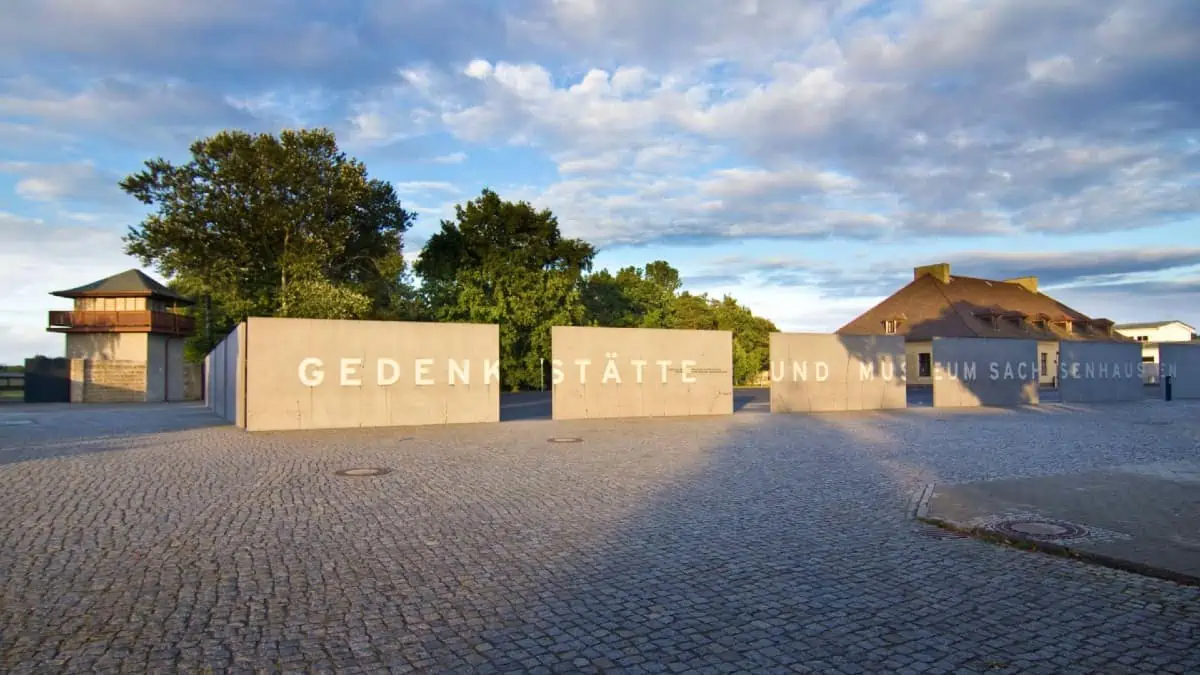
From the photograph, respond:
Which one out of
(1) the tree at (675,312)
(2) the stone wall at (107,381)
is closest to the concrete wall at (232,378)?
(2) the stone wall at (107,381)

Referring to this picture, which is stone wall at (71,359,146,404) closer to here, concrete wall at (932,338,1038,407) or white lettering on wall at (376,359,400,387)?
white lettering on wall at (376,359,400,387)

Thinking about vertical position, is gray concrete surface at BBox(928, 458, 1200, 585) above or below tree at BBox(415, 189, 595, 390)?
below

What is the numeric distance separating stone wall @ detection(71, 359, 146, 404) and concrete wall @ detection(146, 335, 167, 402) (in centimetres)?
33

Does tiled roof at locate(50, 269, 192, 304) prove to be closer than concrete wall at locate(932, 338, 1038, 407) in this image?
No

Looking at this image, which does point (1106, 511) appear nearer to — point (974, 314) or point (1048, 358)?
point (974, 314)

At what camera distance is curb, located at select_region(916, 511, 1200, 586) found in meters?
5.64

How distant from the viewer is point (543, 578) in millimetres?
5703

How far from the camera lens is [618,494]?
9391 mm

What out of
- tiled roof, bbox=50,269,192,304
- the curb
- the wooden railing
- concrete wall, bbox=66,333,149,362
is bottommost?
the curb

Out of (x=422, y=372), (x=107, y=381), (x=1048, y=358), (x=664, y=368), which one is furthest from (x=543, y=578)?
(x=1048, y=358)

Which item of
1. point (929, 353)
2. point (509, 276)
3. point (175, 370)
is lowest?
point (175, 370)

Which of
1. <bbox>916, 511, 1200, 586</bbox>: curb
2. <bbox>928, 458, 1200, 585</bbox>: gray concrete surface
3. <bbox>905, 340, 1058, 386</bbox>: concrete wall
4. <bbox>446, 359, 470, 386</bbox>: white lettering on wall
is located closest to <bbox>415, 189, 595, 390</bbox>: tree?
<bbox>446, 359, 470, 386</bbox>: white lettering on wall

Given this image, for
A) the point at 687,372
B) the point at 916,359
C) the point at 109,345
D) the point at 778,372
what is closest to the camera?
the point at 687,372

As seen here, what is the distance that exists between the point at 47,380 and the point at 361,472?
3944cm
